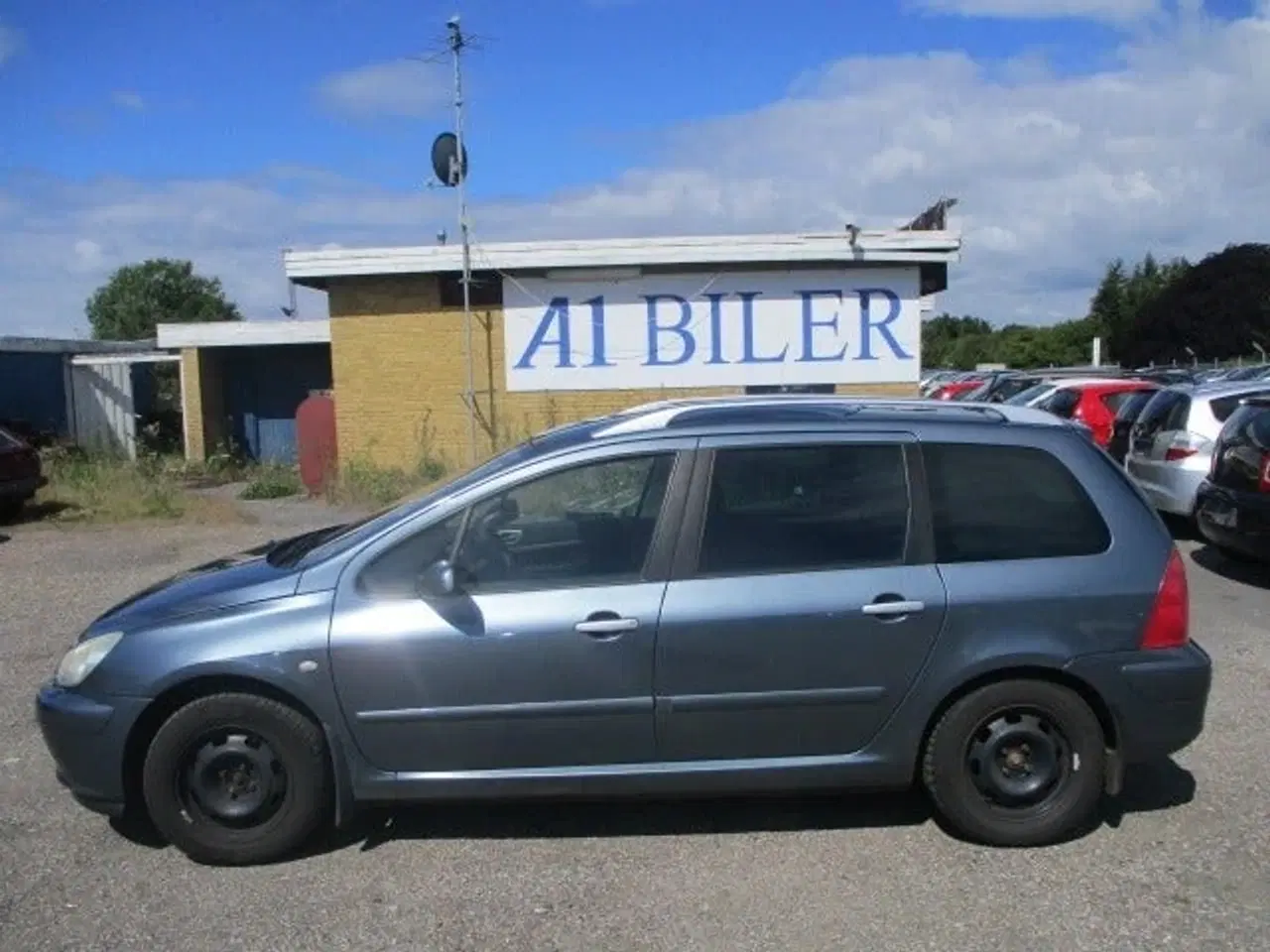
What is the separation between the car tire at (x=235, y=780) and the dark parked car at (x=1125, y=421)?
36.7ft

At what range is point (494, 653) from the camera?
4.56 m

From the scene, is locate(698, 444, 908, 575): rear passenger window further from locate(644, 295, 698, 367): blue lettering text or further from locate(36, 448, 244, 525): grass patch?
locate(644, 295, 698, 367): blue lettering text

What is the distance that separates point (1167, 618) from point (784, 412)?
1681 millimetres

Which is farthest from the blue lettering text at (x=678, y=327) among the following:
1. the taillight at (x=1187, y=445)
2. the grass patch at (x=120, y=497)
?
the taillight at (x=1187, y=445)

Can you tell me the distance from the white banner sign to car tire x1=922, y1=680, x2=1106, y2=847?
42.7ft

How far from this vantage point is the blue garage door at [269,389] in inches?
1017

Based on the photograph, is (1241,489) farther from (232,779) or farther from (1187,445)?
(232,779)

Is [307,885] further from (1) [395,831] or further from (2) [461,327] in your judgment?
(2) [461,327]

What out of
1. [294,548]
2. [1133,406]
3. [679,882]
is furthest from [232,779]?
[1133,406]

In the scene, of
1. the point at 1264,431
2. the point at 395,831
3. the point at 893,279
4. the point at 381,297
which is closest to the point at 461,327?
the point at 381,297

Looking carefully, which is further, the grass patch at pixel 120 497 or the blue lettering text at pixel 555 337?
the blue lettering text at pixel 555 337

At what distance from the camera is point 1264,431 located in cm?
962

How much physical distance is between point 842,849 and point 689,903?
742 mm

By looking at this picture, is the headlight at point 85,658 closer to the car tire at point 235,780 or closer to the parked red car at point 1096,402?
the car tire at point 235,780
